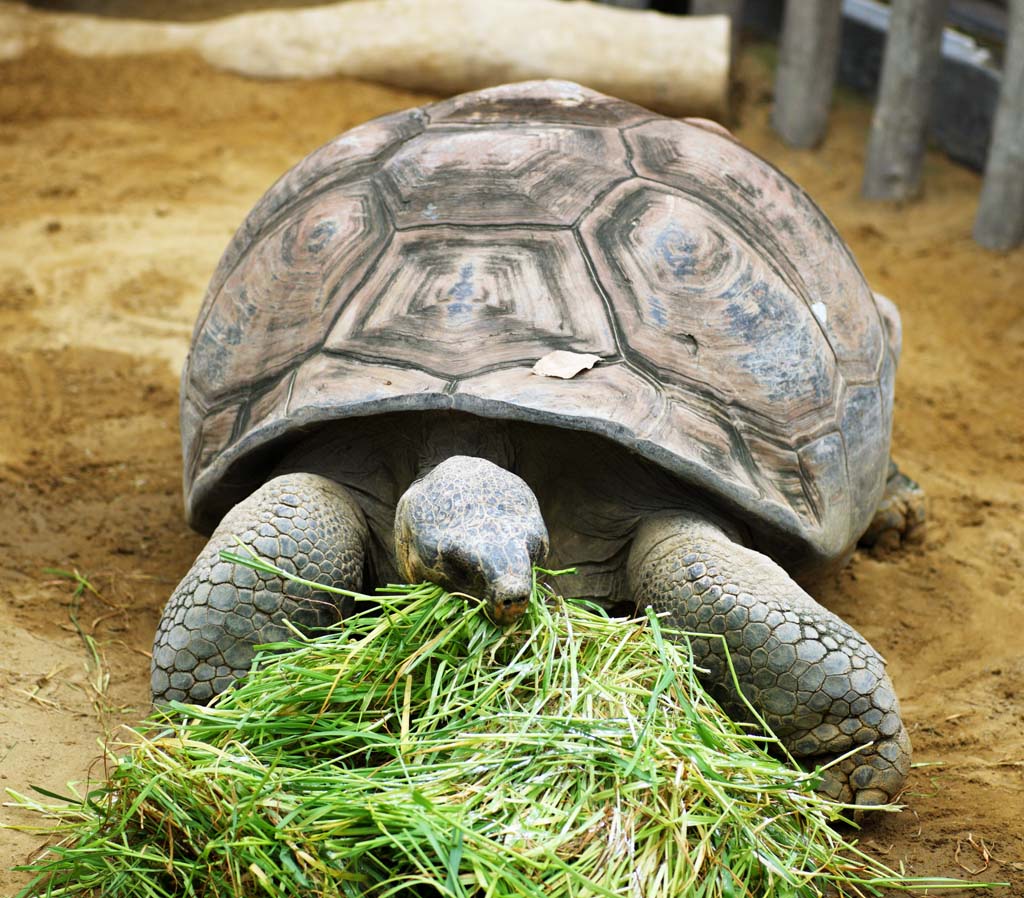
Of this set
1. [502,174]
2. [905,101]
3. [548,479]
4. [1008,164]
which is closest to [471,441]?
[548,479]

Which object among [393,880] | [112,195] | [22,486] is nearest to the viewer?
[393,880]

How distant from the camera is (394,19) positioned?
8492mm

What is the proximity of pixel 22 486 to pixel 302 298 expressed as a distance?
5.01ft

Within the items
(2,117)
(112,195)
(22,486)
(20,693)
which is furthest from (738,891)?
(2,117)

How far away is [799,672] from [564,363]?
0.89 m

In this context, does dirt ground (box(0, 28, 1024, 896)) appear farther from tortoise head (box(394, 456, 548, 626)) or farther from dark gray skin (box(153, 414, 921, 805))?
tortoise head (box(394, 456, 548, 626))

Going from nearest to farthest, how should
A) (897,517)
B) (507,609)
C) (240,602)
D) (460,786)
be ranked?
(460,786) < (507,609) < (240,602) < (897,517)

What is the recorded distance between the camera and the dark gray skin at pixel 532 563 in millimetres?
2654

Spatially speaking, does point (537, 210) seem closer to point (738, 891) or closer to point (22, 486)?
point (738, 891)

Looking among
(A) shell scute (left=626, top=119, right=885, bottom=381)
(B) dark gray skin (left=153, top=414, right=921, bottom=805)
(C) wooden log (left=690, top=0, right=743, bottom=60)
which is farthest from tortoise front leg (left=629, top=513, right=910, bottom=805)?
(C) wooden log (left=690, top=0, right=743, bottom=60)

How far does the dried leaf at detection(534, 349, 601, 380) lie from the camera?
3.00 m

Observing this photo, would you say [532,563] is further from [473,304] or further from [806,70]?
[806,70]

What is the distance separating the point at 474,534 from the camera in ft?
8.29

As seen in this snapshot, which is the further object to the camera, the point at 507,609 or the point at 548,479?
the point at 548,479
